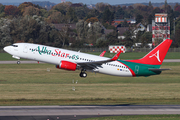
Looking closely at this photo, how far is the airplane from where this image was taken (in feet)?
163

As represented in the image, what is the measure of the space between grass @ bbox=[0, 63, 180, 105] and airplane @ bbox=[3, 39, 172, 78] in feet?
20.1

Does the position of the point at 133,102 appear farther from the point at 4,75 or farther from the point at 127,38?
the point at 127,38

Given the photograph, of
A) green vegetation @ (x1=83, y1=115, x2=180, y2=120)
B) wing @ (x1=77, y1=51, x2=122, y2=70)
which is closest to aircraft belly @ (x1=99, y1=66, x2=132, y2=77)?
wing @ (x1=77, y1=51, x2=122, y2=70)

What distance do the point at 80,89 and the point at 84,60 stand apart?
17026 mm

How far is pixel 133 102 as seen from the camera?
5622 cm

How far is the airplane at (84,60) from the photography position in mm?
49594

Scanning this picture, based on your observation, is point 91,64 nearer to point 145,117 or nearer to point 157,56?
point 157,56

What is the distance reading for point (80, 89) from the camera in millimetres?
67312

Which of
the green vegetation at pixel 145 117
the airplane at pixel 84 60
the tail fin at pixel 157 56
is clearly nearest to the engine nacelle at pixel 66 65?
the airplane at pixel 84 60

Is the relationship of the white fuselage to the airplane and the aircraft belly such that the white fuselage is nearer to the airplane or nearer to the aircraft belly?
the airplane

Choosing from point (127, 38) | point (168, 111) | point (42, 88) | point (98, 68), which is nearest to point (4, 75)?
point (42, 88)

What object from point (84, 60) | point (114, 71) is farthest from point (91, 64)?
point (114, 71)

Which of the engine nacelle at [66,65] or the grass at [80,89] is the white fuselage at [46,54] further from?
the grass at [80,89]

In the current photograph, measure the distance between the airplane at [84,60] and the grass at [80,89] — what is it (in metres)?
6.12
